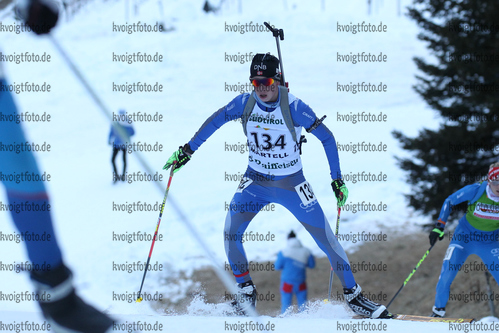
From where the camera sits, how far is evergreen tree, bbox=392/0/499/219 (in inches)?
422

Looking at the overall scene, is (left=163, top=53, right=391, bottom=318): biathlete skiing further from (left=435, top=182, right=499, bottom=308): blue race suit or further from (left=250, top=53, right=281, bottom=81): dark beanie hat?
(left=435, top=182, right=499, bottom=308): blue race suit

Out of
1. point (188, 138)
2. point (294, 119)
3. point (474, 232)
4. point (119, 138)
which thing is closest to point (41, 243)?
point (294, 119)

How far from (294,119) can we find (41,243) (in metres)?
3.31

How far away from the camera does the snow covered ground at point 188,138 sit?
1020 cm

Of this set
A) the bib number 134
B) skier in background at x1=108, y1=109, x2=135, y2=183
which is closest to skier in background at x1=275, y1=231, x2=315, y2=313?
the bib number 134

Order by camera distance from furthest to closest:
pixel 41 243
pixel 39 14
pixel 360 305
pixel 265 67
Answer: pixel 360 305 → pixel 265 67 → pixel 39 14 → pixel 41 243

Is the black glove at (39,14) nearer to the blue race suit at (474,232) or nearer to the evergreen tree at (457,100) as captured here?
the blue race suit at (474,232)

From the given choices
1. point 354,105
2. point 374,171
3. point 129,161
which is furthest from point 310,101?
point 129,161

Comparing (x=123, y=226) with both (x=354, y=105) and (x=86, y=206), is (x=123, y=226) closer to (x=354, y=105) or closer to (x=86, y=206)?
(x=86, y=206)

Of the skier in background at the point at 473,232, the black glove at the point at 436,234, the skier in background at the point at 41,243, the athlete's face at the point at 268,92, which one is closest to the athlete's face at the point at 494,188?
the skier in background at the point at 473,232

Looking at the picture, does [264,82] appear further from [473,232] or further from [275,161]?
[473,232]

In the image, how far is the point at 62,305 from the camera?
65.7 inches

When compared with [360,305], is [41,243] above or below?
above

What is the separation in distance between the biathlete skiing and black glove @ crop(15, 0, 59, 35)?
2.71 m
